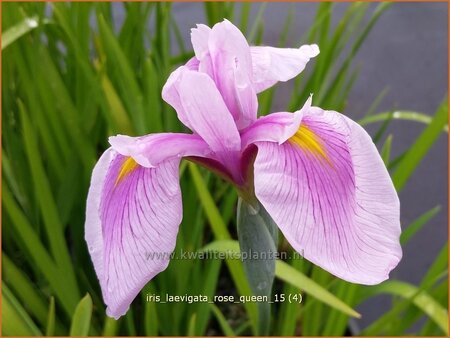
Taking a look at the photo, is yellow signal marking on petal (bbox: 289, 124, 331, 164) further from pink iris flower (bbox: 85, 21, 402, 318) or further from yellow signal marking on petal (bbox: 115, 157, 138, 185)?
yellow signal marking on petal (bbox: 115, 157, 138, 185)

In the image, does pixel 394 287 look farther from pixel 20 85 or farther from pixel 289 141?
pixel 20 85

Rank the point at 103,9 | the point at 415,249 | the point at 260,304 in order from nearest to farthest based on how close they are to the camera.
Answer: the point at 260,304 < the point at 103,9 < the point at 415,249

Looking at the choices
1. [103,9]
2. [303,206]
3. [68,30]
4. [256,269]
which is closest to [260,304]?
[256,269]

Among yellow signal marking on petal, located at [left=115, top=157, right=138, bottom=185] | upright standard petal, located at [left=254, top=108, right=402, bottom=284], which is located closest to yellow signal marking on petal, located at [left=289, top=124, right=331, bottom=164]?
upright standard petal, located at [left=254, top=108, right=402, bottom=284]

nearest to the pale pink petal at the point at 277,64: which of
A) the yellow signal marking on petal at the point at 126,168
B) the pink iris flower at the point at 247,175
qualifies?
the pink iris flower at the point at 247,175

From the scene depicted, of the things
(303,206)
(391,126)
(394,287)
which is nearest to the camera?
(303,206)

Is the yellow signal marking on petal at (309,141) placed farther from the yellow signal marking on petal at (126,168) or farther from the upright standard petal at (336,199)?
the yellow signal marking on petal at (126,168)
